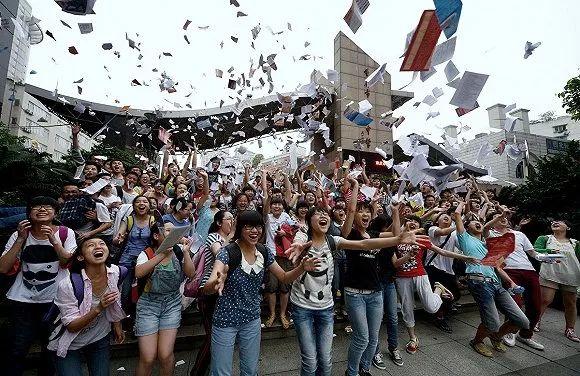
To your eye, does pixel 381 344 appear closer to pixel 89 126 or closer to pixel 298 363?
pixel 298 363

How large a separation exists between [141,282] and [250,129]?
1885 centimetres

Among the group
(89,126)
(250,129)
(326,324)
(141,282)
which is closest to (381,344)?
(326,324)

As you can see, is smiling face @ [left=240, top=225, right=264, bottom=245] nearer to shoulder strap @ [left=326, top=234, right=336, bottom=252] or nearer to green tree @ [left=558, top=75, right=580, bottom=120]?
shoulder strap @ [left=326, top=234, right=336, bottom=252]

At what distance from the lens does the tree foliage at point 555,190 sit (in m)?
6.74

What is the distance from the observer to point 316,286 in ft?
8.75

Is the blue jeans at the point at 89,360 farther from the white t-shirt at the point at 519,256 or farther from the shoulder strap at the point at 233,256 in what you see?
the white t-shirt at the point at 519,256

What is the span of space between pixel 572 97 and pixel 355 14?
1995 cm

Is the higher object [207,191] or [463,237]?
[207,191]

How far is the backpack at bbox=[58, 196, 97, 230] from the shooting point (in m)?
3.45

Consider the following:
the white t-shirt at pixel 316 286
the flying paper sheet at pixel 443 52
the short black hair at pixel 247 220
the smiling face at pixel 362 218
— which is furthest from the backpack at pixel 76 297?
the flying paper sheet at pixel 443 52

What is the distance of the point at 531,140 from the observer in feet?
76.2

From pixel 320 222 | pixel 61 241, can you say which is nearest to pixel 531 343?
pixel 320 222

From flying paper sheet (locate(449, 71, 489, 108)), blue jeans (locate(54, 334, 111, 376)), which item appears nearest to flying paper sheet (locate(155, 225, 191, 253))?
blue jeans (locate(54, 334, 111, 376))

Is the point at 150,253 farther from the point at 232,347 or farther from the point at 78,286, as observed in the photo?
the point at 232,347
